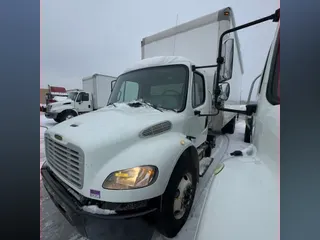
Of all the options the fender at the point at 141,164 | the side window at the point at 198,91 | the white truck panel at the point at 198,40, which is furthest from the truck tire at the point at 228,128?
the fender at the point at 141,164

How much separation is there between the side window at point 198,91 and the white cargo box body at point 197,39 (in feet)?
2.56

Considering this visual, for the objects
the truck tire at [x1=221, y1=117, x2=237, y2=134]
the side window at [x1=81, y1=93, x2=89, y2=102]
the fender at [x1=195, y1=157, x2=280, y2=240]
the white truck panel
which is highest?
the white truck panel

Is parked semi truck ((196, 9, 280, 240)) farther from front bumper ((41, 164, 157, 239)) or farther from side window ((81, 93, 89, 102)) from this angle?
side window ((81, 93, 89, 102))

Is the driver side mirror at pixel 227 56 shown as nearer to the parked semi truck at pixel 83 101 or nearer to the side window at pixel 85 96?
the parked semi truck at pixel 83 101

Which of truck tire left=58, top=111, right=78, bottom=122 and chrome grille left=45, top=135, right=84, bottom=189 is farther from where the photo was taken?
truck tire left=58, top=111, right=78, bottom=122

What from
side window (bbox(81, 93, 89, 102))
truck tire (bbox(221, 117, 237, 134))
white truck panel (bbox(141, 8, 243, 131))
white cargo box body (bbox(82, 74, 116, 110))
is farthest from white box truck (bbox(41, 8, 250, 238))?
side window (bbox(81, 93, 89, 102))

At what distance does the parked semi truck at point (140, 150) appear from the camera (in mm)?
1598

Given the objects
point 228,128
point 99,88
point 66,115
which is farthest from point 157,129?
point 66,115

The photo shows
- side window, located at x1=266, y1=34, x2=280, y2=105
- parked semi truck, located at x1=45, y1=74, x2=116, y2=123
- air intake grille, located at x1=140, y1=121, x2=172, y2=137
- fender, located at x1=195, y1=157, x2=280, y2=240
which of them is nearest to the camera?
fender, located at x1=195, y1=157, x2=280, y2=240

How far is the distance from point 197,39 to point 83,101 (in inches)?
484

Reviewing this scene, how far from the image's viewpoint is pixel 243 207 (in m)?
0.94

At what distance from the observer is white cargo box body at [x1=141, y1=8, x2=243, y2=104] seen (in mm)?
3922

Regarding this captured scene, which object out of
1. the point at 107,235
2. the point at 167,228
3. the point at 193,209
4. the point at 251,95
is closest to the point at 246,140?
the point at 251,95

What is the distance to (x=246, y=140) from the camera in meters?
6.66
